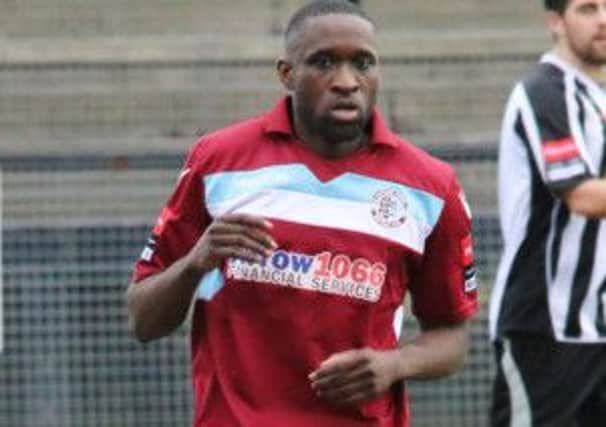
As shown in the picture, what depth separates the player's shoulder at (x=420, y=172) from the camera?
15.8 feet

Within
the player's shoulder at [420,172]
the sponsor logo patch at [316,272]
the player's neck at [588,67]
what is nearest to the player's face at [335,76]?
the player's shoulder at [420,172]

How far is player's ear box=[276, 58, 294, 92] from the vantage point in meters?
4.77

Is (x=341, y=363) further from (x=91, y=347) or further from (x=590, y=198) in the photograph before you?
(x=91, y=347)

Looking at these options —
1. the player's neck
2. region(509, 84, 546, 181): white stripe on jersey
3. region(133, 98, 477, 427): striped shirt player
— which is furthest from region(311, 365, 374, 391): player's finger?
the player's neck

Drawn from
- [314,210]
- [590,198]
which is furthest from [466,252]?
[590,198]

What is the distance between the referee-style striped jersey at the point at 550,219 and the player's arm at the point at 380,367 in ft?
3.68

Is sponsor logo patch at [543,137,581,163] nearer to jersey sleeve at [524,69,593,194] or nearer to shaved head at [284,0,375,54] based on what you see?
jersey sleeve at [524,69,593,194]

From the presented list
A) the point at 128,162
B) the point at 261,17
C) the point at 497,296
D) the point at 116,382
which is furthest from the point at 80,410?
the point at 261,17

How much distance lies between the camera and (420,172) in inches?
189

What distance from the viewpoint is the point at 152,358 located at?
32.9 feet

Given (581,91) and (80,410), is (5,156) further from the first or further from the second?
(581,91)

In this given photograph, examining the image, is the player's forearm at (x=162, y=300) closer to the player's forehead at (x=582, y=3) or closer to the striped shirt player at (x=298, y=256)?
the striped shirt player at (x=298, y=256)

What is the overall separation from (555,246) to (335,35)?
5.15 feet

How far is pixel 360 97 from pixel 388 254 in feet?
1.20
